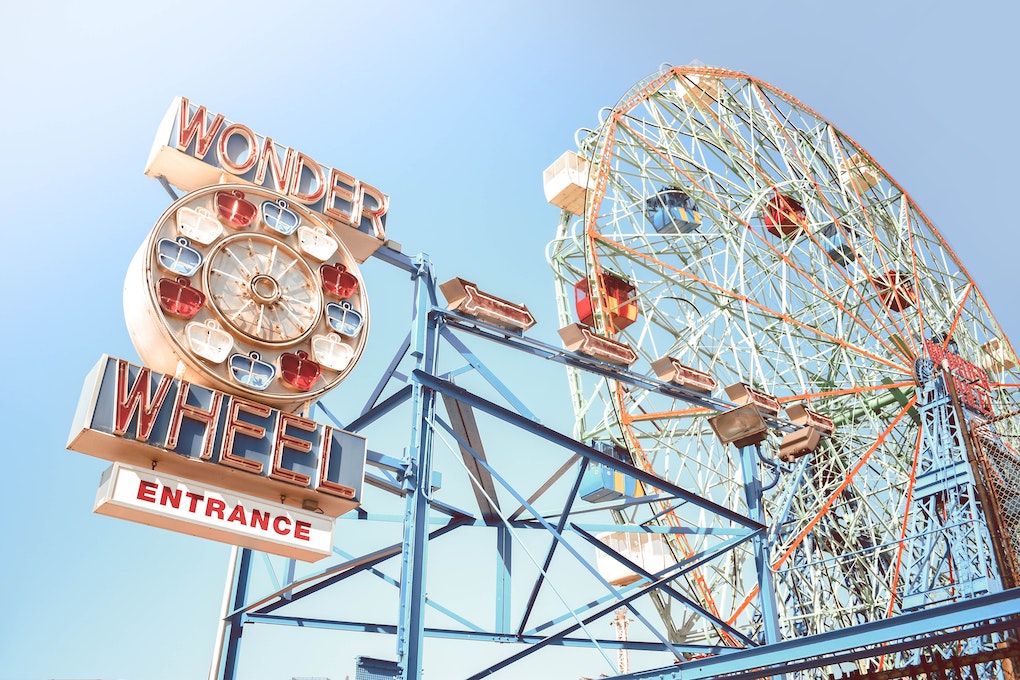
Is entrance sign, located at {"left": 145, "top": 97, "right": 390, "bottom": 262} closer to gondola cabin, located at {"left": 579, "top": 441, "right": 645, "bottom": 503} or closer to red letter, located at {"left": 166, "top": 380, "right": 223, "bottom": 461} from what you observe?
red letter, located at {"left": 166, "top": 380, "right": 223, "bottom": 461}

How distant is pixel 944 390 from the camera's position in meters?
22.8

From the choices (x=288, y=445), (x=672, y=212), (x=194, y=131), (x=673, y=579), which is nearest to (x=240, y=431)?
(x=288, y=445)

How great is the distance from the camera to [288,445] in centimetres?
1314

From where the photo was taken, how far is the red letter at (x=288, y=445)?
12797 millimetres

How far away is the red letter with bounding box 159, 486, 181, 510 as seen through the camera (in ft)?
38.2

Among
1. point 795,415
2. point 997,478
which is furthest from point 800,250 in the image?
point 795,415

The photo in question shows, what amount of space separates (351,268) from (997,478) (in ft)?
51.3

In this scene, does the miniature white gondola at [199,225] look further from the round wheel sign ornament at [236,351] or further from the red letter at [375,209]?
the red letter at [375,209]

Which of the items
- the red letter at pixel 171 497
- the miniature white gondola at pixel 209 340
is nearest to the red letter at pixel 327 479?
the miniature white gondola at pixel 209 340

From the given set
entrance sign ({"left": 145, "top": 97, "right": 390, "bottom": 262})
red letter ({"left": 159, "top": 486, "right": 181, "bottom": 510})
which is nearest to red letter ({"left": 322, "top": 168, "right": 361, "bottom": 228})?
entrance sign ({"left": 145, "top": 97, "right": 390, "bottom": 262})

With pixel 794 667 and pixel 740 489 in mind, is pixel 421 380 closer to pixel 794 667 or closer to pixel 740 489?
pixel 794 667

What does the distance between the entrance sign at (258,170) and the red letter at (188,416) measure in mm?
3783

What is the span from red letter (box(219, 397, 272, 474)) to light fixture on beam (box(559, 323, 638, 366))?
229 inches

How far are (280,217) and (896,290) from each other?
69.3ft
